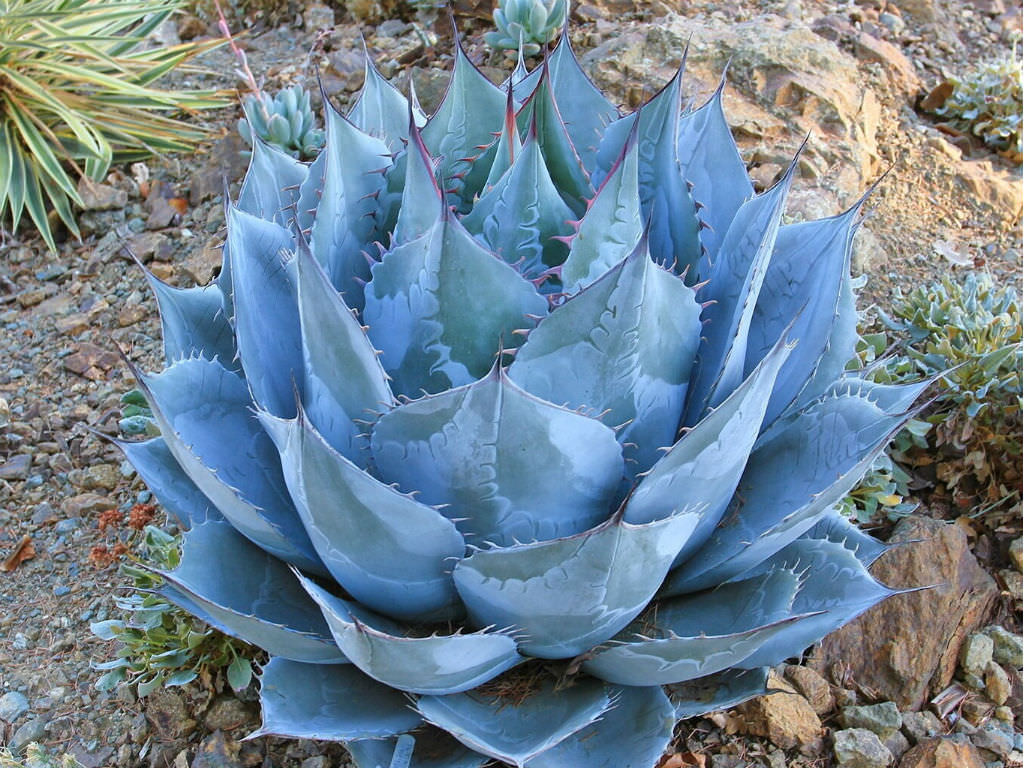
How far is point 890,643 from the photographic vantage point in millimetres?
2006

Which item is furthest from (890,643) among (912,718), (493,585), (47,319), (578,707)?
(47,319)

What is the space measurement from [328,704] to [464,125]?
3.09ft

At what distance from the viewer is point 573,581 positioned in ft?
4.00

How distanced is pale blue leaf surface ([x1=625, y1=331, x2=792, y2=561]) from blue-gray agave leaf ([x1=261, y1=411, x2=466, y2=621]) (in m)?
0.26

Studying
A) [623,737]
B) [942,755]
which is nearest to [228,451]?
[623,737]

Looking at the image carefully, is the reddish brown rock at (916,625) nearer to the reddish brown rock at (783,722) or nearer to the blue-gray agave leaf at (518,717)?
the reddish brown rock at (783,722)

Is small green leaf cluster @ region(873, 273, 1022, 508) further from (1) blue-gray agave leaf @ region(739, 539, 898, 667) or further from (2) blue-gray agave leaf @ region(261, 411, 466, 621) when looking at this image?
(2) blue-gray agave leaf @ region(261, 411, 466, 621)

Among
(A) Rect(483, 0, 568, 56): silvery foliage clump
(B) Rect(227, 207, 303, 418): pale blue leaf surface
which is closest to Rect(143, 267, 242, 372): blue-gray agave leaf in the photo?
(B) Rect(227, 207, 303, 418): pale blue leaf surface

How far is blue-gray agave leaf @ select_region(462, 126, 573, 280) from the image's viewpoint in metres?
1.38

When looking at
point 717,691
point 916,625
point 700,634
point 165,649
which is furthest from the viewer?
point 916,625

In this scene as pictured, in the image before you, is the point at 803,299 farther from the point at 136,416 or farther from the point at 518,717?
the point at 136,416

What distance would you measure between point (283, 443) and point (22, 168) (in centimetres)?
272

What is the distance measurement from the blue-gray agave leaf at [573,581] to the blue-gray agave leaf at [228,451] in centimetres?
32

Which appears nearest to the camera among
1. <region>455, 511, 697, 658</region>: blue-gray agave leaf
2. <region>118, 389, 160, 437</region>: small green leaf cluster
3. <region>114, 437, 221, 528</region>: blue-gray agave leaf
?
<region>455, 511, 697, 658</region>: blue-gray agave leaf
